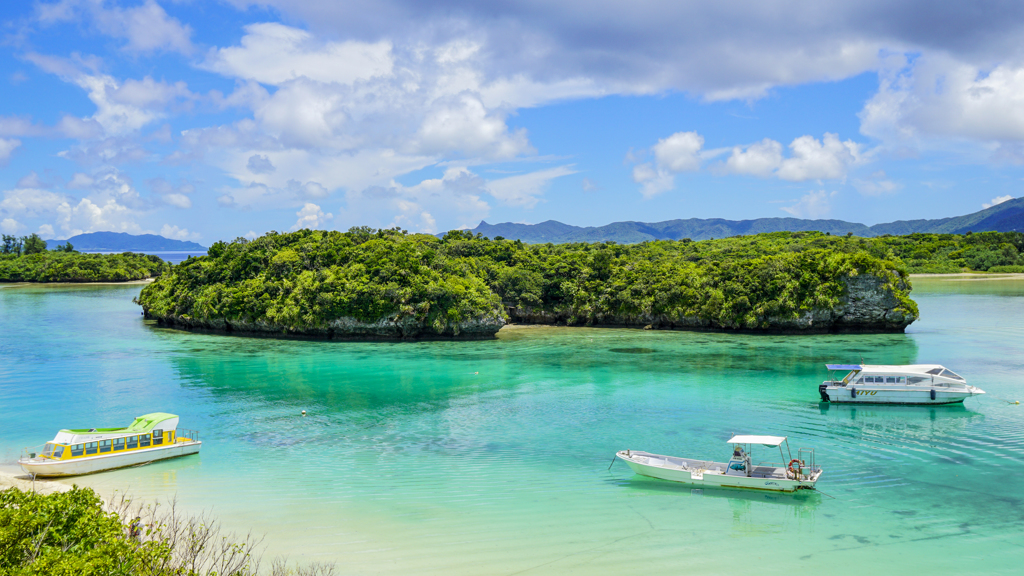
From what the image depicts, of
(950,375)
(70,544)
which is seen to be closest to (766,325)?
(950,375)

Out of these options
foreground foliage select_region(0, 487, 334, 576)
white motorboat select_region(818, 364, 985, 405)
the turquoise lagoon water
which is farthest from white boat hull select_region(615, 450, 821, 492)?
white motorboat select_region(818, 364, 985, 405)

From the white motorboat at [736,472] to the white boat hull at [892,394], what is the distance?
10965 millimetres

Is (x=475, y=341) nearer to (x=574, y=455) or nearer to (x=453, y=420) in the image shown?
(x=453, y=420)

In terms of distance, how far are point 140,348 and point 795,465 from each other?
44.7 meters

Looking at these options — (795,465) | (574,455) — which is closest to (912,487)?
(795,465)

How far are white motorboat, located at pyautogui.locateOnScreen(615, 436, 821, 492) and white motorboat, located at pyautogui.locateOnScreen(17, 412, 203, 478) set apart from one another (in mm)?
14751

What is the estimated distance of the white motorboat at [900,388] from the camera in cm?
2680

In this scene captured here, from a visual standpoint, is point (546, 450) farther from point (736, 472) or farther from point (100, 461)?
point (100, 461)

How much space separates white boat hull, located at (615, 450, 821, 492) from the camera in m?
16.6

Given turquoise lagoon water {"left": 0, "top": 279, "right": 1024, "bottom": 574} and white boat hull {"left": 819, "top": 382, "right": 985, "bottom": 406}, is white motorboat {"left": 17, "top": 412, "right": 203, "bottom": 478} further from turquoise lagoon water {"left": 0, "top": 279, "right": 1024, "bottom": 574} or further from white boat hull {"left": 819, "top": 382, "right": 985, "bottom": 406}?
white boat hull {"left": 819, "top": 382, "right": 985, "bottom": 406}

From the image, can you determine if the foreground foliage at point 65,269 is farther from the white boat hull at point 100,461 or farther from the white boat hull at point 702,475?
the white boat hull at point 702,475

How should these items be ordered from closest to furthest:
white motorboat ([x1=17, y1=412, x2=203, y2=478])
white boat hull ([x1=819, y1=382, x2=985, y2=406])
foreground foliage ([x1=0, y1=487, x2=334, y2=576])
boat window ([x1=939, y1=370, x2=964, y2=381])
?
foreground foliage ([x1=0, y1=487, x2=334, y2=576]), white motorboat ([x1=17, y1=412, x2=203, y2=478]), white boat hull ([x1=819, y1=382, x2=985, y2=406]), boat window ([x1=939, y1=370, x2=964, y2=381])

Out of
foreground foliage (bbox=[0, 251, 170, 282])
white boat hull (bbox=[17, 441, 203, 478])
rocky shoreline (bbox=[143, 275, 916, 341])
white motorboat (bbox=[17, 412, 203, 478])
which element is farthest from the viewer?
foreground foliage (bbox=[0, 251, 170, 282])

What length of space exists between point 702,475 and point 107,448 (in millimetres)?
18250
